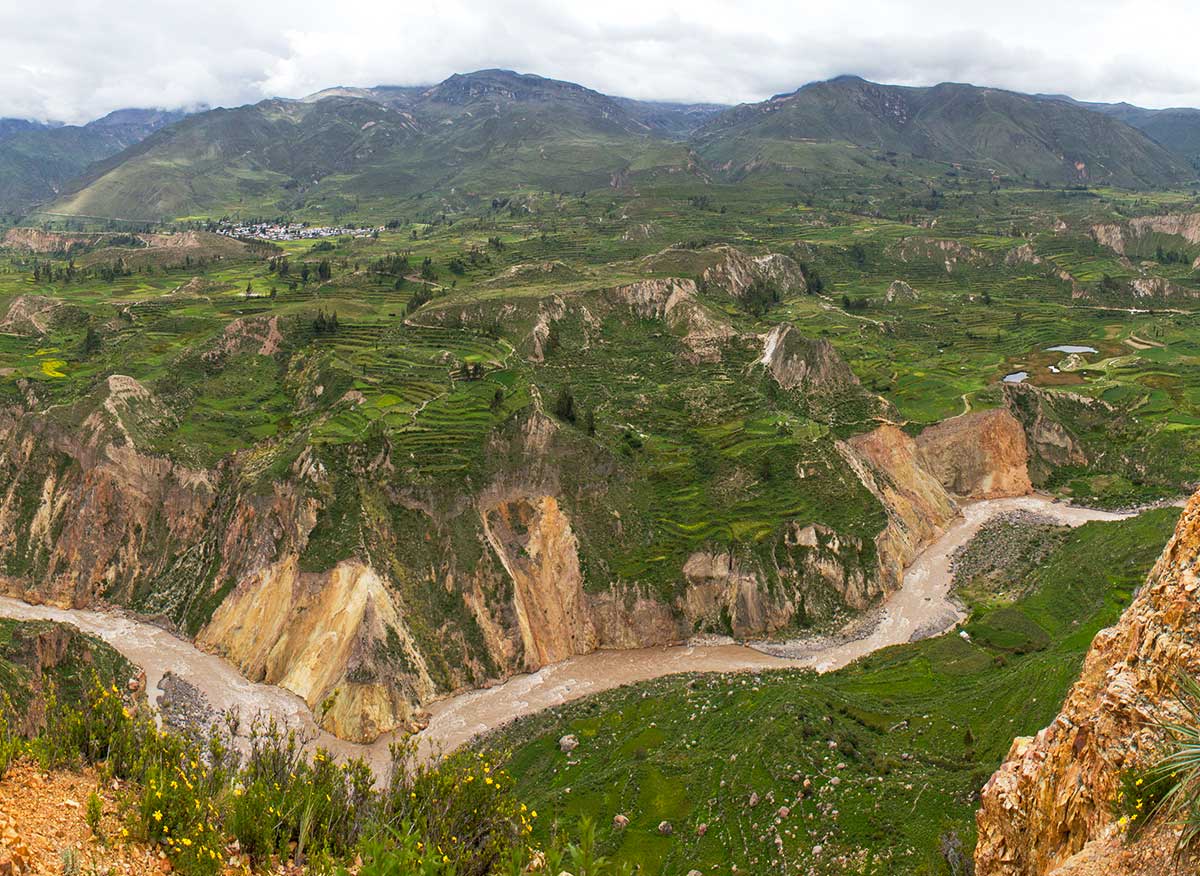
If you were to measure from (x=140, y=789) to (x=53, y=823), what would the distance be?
3.57 m

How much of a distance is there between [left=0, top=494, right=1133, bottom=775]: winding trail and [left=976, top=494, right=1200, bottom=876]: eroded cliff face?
42917 millimetres

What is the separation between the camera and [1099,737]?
1991cm

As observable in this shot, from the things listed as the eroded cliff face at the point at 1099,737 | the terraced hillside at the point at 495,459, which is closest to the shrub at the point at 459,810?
the eroded cliff face at the point at 1099,737

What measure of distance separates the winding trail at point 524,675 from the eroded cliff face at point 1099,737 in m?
42.9

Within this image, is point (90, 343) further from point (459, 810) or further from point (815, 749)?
point (459, 810)

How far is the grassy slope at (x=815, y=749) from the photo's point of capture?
3947cm

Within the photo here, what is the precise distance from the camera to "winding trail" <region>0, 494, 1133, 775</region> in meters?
59.5

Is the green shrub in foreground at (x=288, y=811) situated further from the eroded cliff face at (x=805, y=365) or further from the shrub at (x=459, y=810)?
the eroded cliff face at (x=805, y=365)

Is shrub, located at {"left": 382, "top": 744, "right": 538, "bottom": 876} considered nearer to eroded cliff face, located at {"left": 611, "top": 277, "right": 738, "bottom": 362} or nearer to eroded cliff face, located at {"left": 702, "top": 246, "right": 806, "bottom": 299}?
eroded cliff face, located at {"left": 611, "top": 277, "right": 738, "bottom": 362}

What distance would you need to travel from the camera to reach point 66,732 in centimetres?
2062

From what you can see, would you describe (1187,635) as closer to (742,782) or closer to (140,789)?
(140,789)

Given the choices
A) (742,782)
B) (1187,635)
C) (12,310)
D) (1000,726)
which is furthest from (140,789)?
(12,310)

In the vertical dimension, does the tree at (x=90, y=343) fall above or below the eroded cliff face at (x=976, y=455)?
above

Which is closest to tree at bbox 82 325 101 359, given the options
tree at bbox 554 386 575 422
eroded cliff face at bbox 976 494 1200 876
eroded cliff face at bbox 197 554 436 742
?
eroded cliff face at bbox 197 554 436 742
